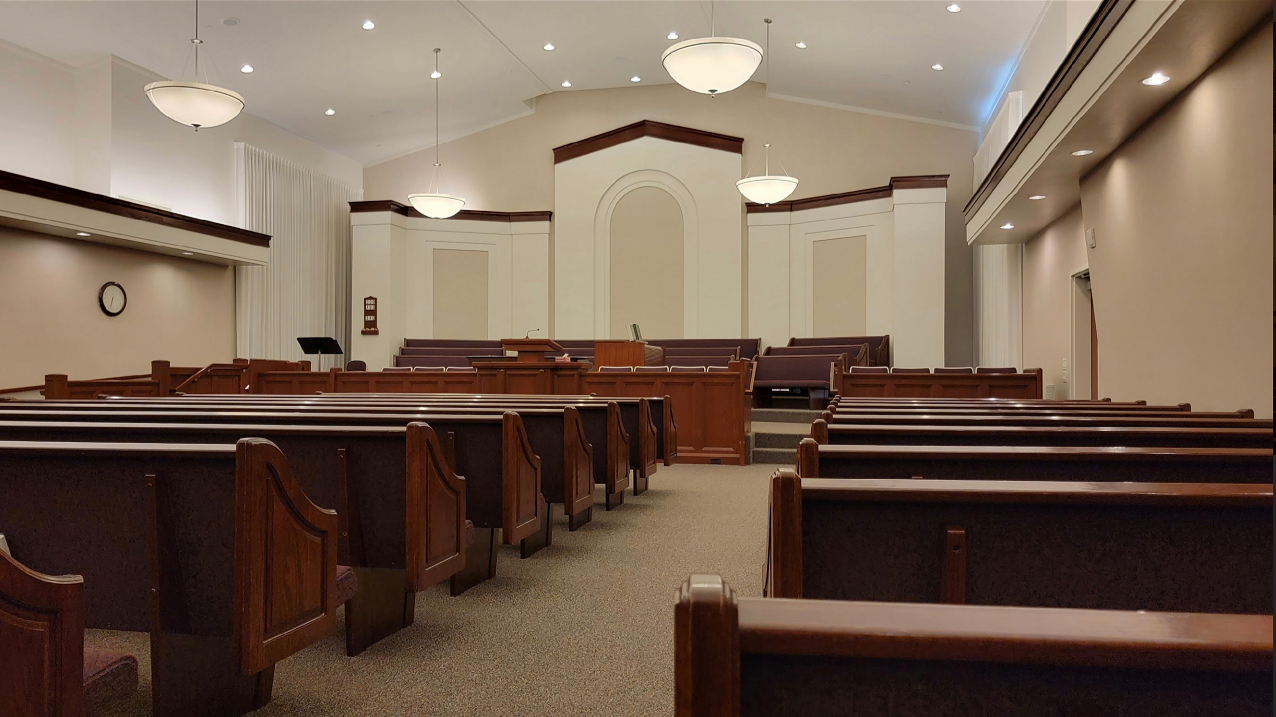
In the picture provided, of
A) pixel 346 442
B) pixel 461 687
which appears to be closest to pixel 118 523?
pixel 346 442

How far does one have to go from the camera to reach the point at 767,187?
10.5 meters

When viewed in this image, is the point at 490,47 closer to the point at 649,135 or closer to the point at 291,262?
the point at 649,135

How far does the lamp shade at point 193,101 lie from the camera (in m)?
7.07

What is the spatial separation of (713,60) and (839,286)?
6642mm

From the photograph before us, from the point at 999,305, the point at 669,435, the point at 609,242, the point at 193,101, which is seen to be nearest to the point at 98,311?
the point at 193,101

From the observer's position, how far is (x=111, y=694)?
54.6 inches

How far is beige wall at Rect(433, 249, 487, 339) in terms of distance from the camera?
46.9ft

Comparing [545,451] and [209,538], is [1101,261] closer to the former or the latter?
[545,451]

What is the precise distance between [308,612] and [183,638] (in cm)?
37

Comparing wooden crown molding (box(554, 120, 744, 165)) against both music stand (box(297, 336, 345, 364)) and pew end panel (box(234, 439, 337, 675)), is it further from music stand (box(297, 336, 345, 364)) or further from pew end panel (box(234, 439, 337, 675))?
pew end panel (box(234, 439, 337, 675))

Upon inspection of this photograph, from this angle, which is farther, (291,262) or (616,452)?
(291,262)

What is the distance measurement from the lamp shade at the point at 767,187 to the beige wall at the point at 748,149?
2964 millimetres

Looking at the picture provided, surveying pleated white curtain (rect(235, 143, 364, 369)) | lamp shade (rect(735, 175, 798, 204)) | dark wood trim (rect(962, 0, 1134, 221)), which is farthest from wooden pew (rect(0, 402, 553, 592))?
pleated white curtain (rect(235, 143, 364, 369))

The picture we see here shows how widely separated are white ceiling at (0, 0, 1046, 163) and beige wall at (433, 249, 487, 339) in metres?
2.41
